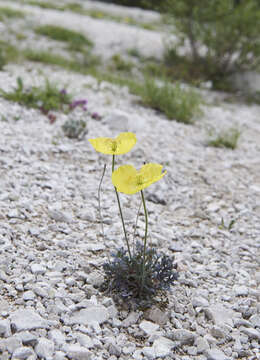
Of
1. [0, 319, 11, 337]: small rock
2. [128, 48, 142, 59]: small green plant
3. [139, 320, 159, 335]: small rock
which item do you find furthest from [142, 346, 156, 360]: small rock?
[128, 48, 142, 59]: small green plant

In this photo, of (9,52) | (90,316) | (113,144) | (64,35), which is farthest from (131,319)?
(64,35)

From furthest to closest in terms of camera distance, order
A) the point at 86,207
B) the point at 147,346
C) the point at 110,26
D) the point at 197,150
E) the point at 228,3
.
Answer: the point at 110,26 → the point at 228,3 → the point at 197,150 → the point at 86,207 → the point at 147,346

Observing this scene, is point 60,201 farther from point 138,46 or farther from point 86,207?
point 138,46

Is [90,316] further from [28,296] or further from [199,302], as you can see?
[199,302]

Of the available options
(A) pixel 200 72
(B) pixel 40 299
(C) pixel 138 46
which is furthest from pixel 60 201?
(C) pixel 138 46

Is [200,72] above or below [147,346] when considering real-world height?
above
